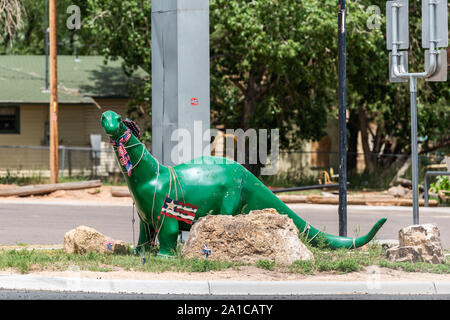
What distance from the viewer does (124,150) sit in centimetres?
946

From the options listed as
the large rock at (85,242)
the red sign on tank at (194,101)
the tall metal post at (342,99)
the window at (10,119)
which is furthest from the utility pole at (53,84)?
the tall metal post at (342,99)

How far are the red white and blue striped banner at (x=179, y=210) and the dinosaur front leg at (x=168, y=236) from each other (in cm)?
7

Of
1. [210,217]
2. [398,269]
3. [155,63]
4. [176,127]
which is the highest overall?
[155,63]

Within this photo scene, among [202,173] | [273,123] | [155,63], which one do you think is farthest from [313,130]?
[202,173]

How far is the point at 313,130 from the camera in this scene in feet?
96.7

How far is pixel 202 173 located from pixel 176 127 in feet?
5.89

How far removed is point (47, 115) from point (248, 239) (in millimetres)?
22960

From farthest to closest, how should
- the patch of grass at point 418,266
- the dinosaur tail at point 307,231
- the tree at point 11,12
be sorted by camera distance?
the tree at point 11,12
the dinosaur tail at point 307,231
the patch of grass at point 418,266

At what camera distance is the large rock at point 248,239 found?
929 centimetres

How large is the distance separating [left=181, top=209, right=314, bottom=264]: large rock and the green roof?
19974 millimetres

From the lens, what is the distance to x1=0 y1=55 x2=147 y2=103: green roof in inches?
1173

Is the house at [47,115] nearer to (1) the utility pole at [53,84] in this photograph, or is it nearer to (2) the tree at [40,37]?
(2) the tree at [40,37]

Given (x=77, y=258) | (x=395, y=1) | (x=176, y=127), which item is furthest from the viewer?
(x=176, y=127)

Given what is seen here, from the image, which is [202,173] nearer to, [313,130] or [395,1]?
[395,1]
